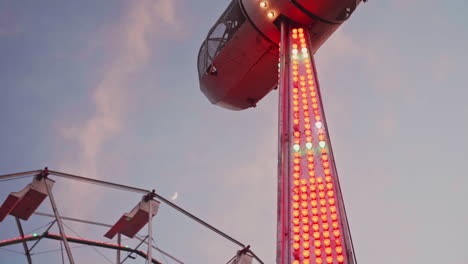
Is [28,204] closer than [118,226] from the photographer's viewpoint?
Yes

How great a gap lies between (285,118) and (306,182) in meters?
1.95

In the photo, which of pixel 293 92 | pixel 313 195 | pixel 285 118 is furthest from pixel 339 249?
pixel 293 92

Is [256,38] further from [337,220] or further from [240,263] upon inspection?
[240,263]

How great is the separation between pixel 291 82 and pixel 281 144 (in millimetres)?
1929

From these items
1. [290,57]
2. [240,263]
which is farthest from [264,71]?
[240,263]

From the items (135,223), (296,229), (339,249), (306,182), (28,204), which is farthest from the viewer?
(135,223)

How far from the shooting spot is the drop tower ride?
8328 millimetres

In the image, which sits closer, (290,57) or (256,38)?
(290,57)

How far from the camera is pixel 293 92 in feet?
36.2

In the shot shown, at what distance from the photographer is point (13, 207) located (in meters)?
14.0

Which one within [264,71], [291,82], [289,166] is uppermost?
[264,71]

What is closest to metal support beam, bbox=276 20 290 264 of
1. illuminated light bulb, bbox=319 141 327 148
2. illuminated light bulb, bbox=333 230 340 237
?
illuminated light bulb, bbox=319 141 327 148

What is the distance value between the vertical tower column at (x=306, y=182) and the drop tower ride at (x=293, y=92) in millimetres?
17

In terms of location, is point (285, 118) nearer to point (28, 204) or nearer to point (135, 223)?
point (135, 223)
